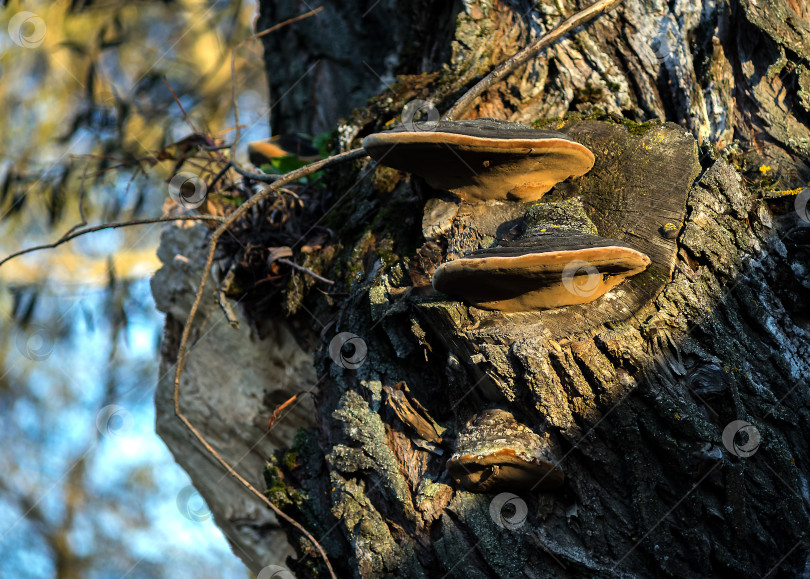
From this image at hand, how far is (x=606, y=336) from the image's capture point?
192 centimetres

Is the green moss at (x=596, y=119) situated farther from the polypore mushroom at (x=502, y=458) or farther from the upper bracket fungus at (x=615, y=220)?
the polypore mushroom at (x=502, y=458)

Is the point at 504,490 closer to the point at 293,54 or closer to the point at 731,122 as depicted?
the point at 731,122

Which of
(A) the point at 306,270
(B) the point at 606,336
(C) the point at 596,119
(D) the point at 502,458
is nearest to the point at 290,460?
(A) the point at 306,270

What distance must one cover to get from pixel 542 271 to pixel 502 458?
21.4 inches

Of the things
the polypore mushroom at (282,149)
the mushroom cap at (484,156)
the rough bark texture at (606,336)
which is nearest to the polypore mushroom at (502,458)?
the rough bark texture at (606,336)

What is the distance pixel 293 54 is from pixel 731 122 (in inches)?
121

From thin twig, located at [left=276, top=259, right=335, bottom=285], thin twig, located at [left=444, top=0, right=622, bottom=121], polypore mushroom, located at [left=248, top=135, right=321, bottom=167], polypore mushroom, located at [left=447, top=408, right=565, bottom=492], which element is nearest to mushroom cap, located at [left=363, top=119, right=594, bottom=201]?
thin twig, located at [left=444, top=0, right=622, bottom=121]

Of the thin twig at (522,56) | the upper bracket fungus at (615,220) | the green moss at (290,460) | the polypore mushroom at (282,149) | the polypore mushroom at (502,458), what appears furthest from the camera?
the polypore mushroom at (282,149)

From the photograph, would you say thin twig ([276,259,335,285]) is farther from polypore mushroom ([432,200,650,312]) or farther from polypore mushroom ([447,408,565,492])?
polypore mushroom ([447,408,565,492])

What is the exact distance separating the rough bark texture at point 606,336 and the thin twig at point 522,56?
6 cm

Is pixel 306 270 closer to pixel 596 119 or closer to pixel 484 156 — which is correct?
pixel 484 156

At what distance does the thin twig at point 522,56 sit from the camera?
2.70m

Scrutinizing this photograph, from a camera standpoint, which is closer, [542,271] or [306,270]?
[542,271]

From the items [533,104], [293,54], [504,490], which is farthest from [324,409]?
[293,54]
